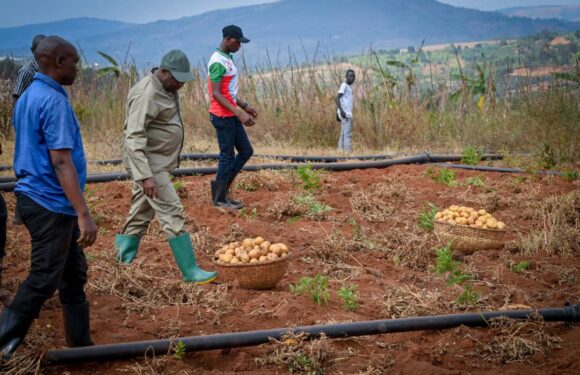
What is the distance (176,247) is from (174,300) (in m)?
0.44

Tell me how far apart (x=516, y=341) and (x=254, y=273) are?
1944 mm

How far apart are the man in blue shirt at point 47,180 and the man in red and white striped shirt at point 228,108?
3.98m

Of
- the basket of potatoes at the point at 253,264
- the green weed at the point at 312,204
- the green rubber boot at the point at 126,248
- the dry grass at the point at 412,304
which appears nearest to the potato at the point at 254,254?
the basket of potatoes at the point at 253,264

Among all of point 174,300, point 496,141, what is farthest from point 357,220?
point 496,141

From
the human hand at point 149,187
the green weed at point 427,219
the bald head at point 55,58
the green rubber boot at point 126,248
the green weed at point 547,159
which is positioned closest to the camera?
the bald head at point 55,58

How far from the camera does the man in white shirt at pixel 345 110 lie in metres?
14.4

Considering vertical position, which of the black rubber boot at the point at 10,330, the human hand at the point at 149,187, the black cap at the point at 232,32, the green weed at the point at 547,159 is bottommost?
the green weed at the point at 547,159

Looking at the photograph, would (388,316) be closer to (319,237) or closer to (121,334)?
(121,334)

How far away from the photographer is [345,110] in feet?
47.4

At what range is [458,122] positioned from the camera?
15.5 metres

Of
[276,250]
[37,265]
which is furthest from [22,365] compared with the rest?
[276,250]

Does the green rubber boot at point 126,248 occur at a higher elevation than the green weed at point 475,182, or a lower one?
higher

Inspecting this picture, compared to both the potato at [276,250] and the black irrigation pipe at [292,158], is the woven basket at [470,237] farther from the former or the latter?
the black irrigation pipe at [292,158]

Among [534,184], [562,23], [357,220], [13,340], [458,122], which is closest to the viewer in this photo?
[13,340]
